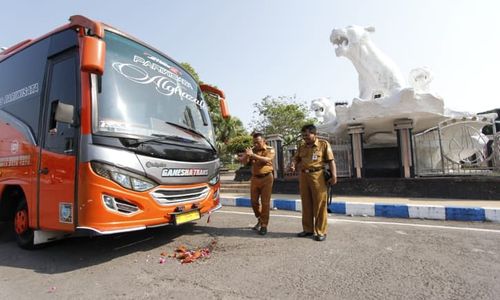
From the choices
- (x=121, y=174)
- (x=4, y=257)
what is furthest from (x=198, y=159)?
(x=4, y=257)

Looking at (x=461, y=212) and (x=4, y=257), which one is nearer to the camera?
(x=4, y=257)

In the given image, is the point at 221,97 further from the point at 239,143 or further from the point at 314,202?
the point at 239,143

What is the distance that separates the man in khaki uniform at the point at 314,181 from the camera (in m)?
4.52

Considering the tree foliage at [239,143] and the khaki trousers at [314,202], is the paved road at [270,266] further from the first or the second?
the tree foliage at [239,143]

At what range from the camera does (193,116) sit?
16.0ft

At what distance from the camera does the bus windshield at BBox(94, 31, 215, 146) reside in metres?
3.64

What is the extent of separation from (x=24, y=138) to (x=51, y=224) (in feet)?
4.73

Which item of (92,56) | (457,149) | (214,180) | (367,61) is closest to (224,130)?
(367,61)

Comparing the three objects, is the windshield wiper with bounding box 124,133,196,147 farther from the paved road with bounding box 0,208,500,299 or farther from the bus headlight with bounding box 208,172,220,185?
the paved road with bounding box 0,208,500,299

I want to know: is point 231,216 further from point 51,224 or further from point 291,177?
point 291,177

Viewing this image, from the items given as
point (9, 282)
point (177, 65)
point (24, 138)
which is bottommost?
point (9, 282)

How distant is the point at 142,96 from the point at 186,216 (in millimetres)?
1727

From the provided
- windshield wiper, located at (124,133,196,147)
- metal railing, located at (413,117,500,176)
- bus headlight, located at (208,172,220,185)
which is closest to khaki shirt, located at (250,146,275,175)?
bus headlight, located at (208,172,220,185)

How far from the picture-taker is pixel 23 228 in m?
4.45
